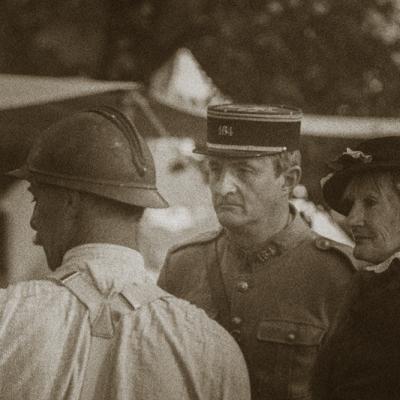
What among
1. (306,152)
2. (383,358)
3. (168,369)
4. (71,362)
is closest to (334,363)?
(383,358)

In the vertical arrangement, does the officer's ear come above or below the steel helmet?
below

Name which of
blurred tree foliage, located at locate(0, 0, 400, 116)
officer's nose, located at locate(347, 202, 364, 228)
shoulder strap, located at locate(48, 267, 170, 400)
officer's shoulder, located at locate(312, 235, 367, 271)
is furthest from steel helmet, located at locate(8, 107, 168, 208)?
blurred tree foliage, located at locate(0, 0, 400, 116)

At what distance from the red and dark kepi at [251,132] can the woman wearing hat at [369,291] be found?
0.53 m

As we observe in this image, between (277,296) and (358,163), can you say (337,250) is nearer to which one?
(277,296)

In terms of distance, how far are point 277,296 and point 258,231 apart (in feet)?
0.97

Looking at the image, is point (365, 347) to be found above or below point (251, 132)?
below

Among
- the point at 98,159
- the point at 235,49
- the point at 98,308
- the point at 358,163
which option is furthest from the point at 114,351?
the point at 235,49

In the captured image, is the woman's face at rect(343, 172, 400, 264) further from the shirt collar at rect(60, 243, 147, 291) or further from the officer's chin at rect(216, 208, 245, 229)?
the shirt collar at rect(60, 243, 147, 291)

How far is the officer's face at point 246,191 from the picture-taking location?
468cm

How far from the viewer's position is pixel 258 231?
4.76m

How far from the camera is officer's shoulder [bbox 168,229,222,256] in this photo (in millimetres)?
5134

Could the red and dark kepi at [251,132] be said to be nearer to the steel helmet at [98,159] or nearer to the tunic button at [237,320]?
the tunic button at [237,320]

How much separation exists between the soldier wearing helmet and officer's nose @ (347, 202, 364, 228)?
698 mm

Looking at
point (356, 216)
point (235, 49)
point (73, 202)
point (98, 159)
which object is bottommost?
point (356, 216)
